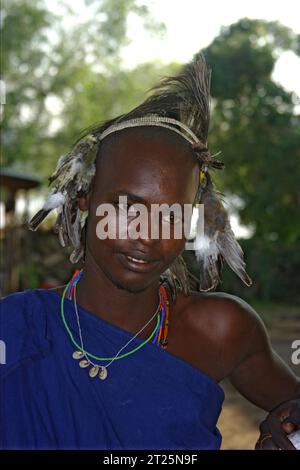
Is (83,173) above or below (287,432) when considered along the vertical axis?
above

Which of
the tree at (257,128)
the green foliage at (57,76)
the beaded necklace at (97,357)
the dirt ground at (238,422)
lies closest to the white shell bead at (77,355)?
the beaded necklace at (97,357)

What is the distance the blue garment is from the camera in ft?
4.69

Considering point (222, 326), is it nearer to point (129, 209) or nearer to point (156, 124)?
point (129, 209)

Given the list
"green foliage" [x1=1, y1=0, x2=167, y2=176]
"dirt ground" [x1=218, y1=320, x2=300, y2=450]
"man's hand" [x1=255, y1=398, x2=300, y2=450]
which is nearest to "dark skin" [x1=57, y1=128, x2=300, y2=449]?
"man's hand" [x1=255, y1=398, x2=300, y2=450]

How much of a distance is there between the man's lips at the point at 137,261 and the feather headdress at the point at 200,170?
282 millimetres

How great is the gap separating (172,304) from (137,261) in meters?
0.31

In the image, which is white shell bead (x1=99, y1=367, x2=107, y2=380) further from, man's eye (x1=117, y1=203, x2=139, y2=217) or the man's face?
man's eye (x1=117, y1=203, x2=139, y2=217)

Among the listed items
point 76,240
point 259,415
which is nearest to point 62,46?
point 259,415

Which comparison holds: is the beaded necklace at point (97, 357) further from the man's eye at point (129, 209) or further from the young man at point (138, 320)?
the man's eye at point (129, 209)

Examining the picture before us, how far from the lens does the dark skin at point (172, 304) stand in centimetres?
151

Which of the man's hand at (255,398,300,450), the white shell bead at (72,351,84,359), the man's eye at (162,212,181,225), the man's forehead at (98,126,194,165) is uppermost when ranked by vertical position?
the man's forehead at (98,126,194,165)

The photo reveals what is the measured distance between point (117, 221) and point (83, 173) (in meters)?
0.25

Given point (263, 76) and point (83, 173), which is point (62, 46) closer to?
point (263, 76)

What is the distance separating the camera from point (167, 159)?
5.07 ft
